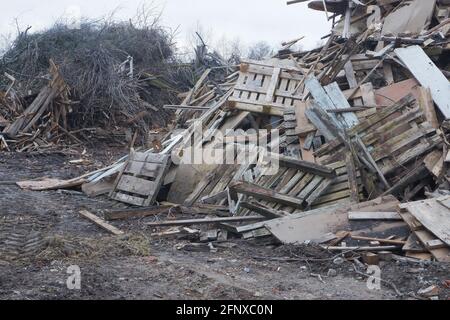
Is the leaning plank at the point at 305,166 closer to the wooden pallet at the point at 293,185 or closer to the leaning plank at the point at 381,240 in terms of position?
the wooden pallet at the point at 293,185

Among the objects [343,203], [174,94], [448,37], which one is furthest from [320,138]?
[174,94]

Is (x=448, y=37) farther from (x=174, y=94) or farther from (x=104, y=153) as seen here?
(x=174, y=94)

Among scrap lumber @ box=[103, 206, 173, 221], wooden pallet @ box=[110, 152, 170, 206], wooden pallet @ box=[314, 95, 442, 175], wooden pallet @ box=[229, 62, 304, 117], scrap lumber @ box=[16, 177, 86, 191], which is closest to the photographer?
wooden pallet @ box=[314, 95, 442, 175]

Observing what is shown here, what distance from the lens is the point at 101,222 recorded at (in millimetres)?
7391

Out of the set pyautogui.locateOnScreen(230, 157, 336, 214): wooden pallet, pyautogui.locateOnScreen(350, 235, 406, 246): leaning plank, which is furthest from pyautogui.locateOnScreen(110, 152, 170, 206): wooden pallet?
pyautogui.locateOnScreen(350, 235, 406, 246): leaning plank

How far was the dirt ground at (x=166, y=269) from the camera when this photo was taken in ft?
15.7

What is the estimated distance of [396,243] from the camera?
19.6ft

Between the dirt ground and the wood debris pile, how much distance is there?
367 mm

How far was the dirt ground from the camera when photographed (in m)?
4.78

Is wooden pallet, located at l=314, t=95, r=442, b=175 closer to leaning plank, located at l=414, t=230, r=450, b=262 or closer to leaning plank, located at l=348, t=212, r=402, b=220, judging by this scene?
leaning plank, located at l=348, t=212, r=402, b=220

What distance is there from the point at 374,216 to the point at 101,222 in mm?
3381

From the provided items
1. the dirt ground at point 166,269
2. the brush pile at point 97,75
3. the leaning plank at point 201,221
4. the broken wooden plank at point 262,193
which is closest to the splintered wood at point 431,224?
the dirt ground at point 166,269

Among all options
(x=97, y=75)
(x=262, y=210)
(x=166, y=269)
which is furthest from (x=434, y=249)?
(x=97, y=75)

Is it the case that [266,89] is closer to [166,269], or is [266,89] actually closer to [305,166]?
[305,166]
